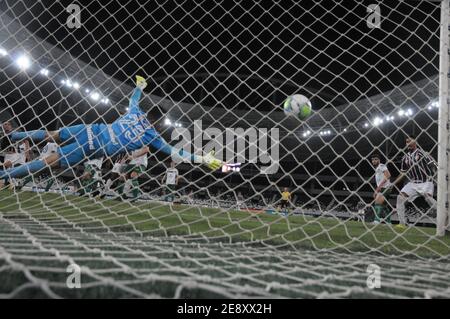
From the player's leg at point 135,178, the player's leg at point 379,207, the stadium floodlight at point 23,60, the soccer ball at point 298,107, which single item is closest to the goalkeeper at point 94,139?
the soccer ball at point 298,107

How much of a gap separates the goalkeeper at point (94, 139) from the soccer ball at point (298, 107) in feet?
3.81

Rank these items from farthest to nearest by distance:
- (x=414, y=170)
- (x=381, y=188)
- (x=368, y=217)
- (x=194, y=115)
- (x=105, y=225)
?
1. (x=194, y=115)
2. (x=368, y=217)
3. (x=381, y=188)
4. (x=414, y=170)
5. (x=105, y=225)

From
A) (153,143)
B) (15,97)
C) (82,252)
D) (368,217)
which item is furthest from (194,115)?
(82,252)

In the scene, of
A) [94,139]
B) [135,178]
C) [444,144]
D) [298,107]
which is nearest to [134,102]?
[94,139]

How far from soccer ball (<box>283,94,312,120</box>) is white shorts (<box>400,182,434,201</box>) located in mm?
1749

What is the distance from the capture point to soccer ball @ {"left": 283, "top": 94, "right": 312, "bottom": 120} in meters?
4.14

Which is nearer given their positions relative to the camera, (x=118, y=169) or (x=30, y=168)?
(x=30, y=168)

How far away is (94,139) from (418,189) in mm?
4164

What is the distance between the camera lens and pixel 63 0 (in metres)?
7.96

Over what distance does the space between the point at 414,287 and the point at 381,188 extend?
4249 mm

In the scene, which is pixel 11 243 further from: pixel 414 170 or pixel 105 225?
pixel 414 170

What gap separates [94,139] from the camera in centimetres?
424

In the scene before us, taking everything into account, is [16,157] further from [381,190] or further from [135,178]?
[381,190]

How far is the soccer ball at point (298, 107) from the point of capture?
4.14 meters
